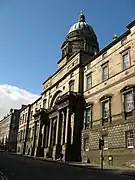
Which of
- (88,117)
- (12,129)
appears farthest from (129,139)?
(12,129)

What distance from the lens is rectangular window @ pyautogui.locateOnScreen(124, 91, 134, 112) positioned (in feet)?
86.5

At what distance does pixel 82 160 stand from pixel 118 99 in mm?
11049

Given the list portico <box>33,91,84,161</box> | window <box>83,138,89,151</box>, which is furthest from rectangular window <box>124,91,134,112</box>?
portico <box>33,91,84,161</box>

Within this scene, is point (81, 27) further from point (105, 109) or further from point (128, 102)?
point (128, 102)

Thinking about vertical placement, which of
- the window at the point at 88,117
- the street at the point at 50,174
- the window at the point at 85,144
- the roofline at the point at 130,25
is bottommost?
the street at the point at 50,174

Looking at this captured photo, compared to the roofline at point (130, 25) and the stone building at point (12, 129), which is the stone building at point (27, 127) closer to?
the stone building at point (12, 129)

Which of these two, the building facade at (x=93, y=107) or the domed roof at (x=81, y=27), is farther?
the domed roof at (x=81, y=27)

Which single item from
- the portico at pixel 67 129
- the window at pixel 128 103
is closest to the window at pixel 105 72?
the window at pixel 128 103

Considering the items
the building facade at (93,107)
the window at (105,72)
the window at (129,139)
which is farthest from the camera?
the window at (105,72)

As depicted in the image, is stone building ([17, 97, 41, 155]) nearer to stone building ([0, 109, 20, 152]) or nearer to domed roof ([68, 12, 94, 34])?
domed roof ([68, 12, 94, 34])

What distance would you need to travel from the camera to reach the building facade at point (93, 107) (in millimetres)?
27250

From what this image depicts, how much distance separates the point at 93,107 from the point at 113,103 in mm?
5016

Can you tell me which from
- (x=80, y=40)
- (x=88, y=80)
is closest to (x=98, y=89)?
(x=88, y=80)

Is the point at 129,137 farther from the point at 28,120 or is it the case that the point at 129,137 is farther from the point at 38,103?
the point at 28,120
